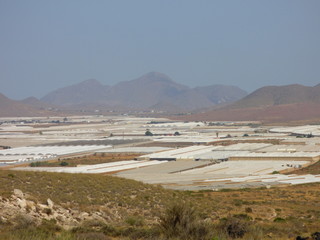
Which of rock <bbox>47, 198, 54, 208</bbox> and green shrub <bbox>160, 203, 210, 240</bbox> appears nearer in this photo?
green shrub <bbox>160, 203, 210, 240</bbox>

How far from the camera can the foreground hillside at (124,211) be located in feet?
46.2

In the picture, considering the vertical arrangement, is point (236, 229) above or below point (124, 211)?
above

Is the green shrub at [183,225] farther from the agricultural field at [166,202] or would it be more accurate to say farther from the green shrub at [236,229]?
the green shrub at [236,229]

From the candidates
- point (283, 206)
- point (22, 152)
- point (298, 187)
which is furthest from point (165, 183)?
point (22, 152)


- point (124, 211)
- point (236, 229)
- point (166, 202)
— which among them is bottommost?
point (166, 202)

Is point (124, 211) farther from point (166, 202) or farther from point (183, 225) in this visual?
point (183, 225)

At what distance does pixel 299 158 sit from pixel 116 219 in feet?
148

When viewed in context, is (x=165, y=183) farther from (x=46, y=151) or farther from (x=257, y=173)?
(x=46, y=151)

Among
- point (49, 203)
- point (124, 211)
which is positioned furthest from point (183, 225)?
point (124, 211)

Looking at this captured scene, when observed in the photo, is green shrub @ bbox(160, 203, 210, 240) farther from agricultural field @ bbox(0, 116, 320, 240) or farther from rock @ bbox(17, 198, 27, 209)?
rock @ bbox(17, 198, 27, 209)

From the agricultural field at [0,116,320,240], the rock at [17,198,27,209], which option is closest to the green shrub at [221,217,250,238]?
the agricultural field at [0,116,320,240]

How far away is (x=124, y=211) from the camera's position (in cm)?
2127

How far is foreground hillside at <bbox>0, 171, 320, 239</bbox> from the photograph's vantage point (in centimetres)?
1408

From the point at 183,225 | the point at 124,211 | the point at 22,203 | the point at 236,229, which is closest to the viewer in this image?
the point at 183,225
